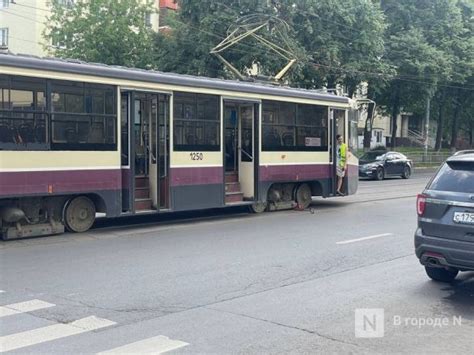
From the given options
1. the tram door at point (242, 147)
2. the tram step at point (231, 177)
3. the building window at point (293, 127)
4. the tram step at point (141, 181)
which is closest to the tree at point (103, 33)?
the building window at point (293, 127)

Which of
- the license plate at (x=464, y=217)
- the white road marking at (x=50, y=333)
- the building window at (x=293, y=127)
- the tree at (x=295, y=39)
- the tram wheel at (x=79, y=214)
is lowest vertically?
the white road marking at (x=50, y=333)

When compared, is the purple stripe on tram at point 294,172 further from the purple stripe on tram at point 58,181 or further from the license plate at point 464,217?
the license plate at point 464,217

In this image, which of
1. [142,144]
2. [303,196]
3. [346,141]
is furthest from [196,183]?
[346,141]

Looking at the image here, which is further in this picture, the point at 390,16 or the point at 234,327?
the point at 390,16

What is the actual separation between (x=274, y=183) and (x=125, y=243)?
603cm

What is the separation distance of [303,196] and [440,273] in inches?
363

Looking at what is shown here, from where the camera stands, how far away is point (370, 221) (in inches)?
572

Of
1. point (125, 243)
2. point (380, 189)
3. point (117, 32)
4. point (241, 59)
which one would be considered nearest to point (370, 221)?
point (125, 243)

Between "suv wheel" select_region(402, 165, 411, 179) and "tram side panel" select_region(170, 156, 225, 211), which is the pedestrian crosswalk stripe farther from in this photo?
"suv wheel" select_region(402, 165, 411, 179)

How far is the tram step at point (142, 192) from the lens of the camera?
42.4 feet

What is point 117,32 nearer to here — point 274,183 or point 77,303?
point 274,183

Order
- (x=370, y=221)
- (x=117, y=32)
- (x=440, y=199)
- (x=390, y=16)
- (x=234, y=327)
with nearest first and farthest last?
(x=234, y=327) → (x=440, y=199) → (x=370, y=221) → (x=117, y=32) → (x=390, y=16)

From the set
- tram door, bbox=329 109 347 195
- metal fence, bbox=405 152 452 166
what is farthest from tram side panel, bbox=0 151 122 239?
metal fence, bbox=405 152 452 166

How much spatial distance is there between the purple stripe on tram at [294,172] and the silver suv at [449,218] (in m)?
7.91
